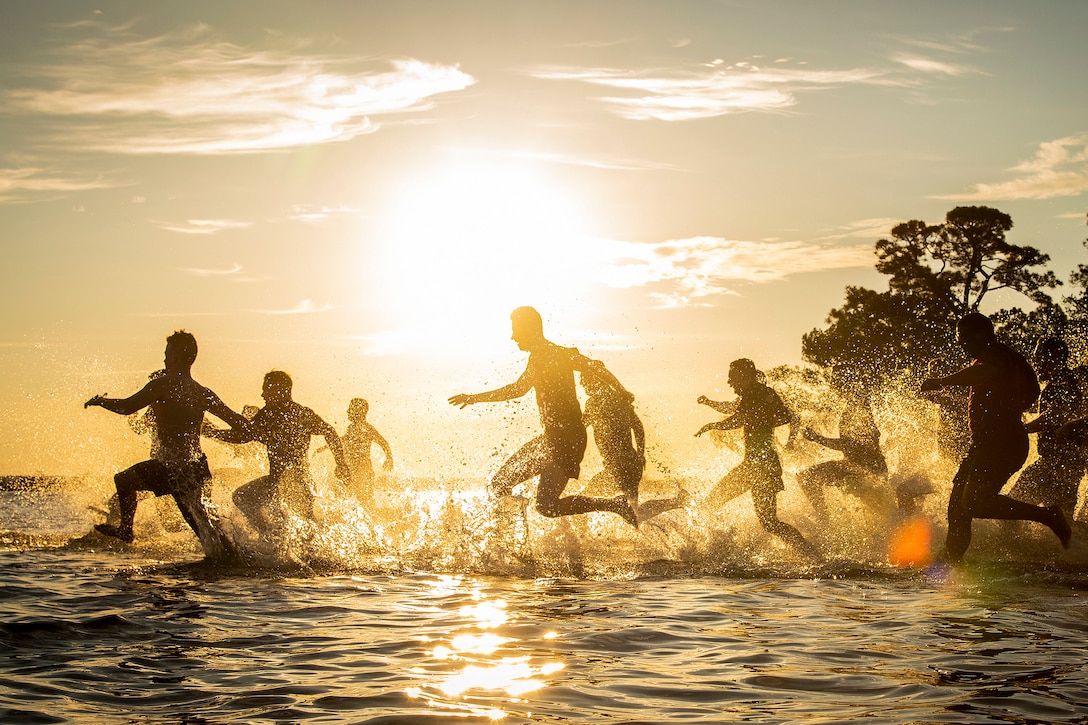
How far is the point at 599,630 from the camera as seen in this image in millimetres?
6523

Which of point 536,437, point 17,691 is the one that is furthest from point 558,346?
point 17,691

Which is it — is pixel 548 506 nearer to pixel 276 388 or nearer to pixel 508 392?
pixel 508 392

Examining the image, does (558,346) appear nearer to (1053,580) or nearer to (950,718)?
(1053,580)

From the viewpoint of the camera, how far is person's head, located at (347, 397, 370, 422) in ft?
46.9

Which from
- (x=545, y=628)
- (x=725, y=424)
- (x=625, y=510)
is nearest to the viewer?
(x=545, y=628)

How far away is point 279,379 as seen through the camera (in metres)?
11.3

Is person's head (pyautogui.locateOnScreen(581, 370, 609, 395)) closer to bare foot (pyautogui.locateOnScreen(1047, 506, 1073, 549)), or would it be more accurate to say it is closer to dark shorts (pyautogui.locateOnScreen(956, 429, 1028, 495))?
dark shorts (pyautogui.locateOnScreen(956, 429, 1028, 495))

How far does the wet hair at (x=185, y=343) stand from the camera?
1018 centimetres

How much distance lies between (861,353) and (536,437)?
25.6 m

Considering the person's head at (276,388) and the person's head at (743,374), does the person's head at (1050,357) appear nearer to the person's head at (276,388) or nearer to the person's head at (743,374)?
the person's head at (743,374)

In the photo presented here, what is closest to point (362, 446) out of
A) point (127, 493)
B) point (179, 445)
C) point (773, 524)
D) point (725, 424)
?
point (179, 445)

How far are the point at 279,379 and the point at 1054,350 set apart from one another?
26.8 ft

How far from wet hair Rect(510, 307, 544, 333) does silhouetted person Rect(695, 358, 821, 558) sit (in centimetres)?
206

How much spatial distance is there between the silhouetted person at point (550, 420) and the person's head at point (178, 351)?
268 cm
